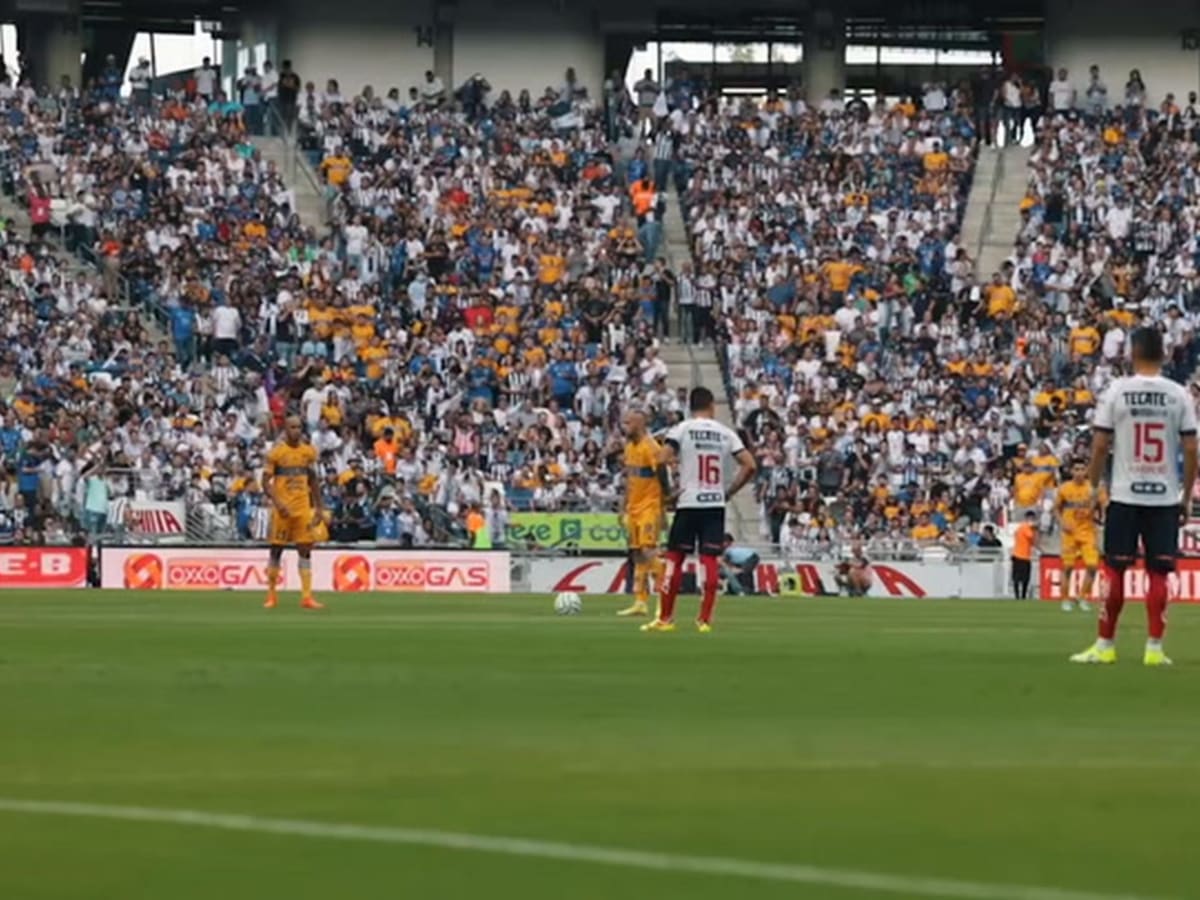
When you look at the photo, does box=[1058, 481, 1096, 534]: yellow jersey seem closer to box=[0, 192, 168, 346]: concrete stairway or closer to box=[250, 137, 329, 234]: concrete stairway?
box=[0, 192, 168, 346]: concrete stairway

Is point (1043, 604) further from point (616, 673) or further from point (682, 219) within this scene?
point (616, 673)

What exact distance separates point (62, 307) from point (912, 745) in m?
42.3

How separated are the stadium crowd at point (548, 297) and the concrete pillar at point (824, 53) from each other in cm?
284

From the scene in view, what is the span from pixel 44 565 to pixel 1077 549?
56.5 feet

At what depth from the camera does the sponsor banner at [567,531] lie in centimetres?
4975

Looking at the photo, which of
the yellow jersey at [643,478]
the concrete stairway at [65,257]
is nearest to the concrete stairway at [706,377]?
the concrete stairway at [65,257]

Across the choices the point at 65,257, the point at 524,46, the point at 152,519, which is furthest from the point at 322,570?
the point at 524,46

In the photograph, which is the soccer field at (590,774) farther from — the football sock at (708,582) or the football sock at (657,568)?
the football sock at (657,568)

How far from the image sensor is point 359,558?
47.6 m

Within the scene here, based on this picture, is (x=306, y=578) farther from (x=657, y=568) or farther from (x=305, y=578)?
(x=657, y=568)

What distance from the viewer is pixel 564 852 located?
8.69 meters

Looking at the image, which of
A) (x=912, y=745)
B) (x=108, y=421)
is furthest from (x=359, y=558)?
(x=912, y=745)

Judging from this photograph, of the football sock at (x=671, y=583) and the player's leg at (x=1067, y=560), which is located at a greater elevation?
the football sock at (x=671, y=583)

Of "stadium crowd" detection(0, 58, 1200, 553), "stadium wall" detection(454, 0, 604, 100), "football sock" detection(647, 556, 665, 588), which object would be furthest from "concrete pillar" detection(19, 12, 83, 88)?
"football sock" detection(647, 556, 665, 588)
